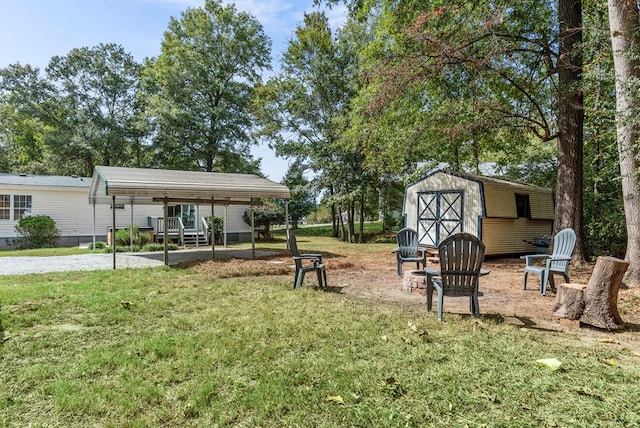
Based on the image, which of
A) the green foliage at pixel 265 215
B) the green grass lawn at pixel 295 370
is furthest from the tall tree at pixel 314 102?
the green grass lawn at pixel 295 370

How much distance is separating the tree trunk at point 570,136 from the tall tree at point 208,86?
55.7 feet

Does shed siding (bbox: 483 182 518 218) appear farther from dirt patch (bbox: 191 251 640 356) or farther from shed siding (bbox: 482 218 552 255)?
dirt patch (bbox: 191 251 640 356)

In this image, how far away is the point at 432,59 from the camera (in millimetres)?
8438

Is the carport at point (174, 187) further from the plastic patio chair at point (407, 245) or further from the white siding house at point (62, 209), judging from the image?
the plastic patio chair at point (407, 245)

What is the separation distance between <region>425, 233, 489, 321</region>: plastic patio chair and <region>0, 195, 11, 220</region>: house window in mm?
18392

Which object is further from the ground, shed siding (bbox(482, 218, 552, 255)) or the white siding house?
the white siding house

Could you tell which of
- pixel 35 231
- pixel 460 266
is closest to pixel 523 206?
pixel 460 266

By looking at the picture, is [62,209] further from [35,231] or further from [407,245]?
[407,245]

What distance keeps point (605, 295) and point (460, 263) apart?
160cm

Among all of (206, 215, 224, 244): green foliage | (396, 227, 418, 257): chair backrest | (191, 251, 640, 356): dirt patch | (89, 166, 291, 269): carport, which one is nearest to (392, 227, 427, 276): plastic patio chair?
(396, 227, 418, 257): chair backrest

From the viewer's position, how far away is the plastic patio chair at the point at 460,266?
4.19 meters

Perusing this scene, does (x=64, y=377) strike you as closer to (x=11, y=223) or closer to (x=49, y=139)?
(x=11, y=223)

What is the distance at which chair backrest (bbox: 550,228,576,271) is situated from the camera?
5711 millimetres

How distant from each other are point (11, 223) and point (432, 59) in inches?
705
